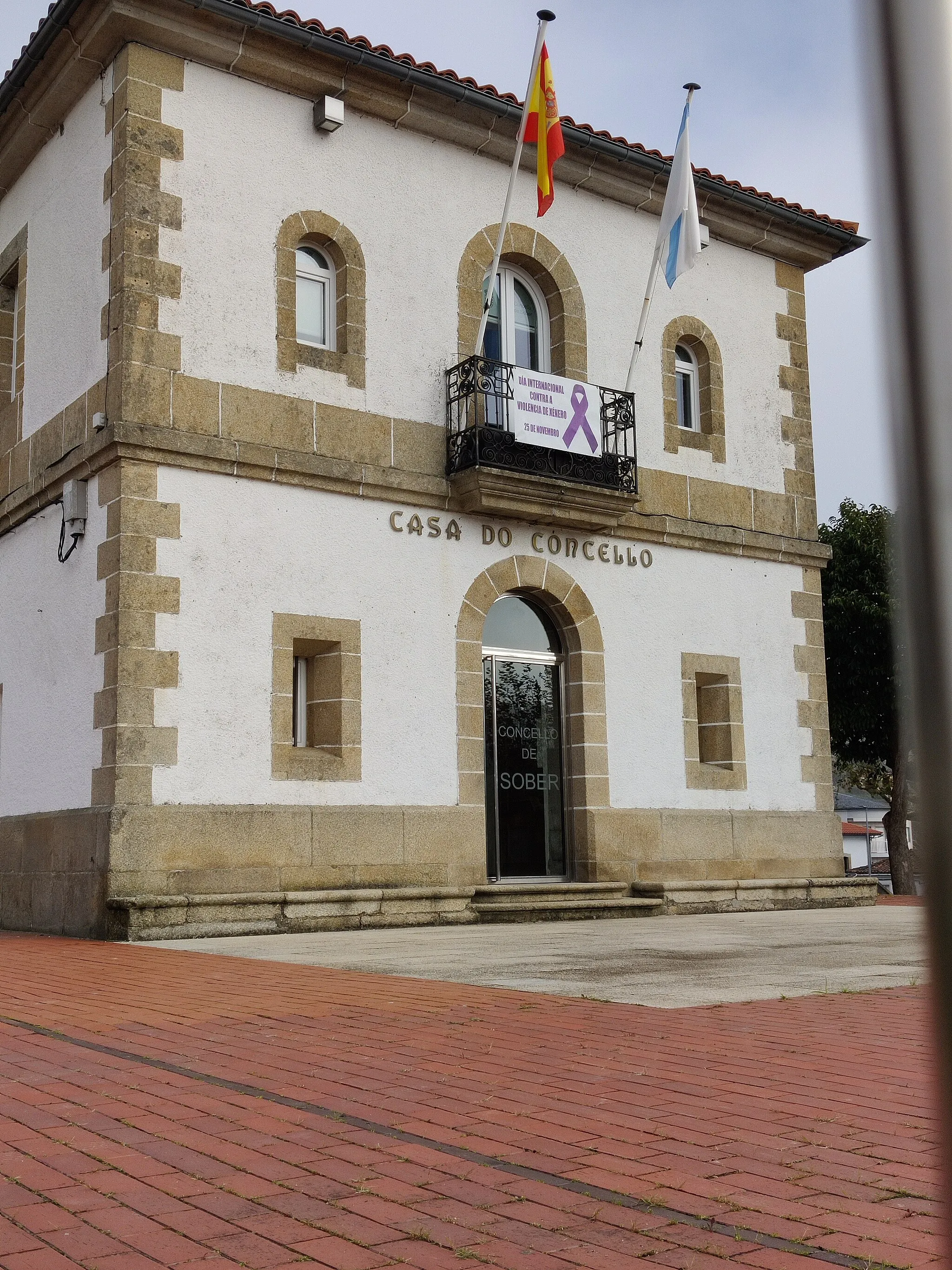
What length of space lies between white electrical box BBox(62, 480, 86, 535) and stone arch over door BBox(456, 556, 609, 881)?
12.8 ft

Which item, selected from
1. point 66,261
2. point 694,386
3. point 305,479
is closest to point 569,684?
point 305,479

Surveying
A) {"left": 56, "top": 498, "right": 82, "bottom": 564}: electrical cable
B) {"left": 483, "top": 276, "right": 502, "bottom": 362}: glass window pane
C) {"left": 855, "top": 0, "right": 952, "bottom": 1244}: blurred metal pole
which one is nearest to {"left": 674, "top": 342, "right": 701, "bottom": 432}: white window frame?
{"left": 483, "top": 276, "right": 502, "bottom": 362}: glass window pane

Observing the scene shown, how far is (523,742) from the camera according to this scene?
50.0 ft

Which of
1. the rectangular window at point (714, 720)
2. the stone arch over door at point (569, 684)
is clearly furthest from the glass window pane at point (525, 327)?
the rectangular window at point (714, 720)

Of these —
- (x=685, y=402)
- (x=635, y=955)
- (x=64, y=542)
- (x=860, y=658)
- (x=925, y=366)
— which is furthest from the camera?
(x=860, y=658)

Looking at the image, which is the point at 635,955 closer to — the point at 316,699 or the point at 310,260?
the point at 316,699

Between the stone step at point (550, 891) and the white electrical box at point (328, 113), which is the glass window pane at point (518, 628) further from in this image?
the white electrical box at point (328, 113)

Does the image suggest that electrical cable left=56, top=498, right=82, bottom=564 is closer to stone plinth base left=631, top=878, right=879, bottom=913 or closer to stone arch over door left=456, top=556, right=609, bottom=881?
stone arch over door left=456, top=556, right=609, bottom=881

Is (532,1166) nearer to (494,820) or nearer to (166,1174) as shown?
(166,1174)

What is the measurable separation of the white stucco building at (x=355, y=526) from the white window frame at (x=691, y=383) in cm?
4

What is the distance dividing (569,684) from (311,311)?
16.0ft

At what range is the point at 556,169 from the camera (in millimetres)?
16078

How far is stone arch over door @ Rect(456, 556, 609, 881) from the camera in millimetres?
14320

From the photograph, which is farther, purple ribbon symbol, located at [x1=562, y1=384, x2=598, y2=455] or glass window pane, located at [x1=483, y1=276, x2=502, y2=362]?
glass window pane, located at [x1=483, y1=276, x2=502, y2=362]
